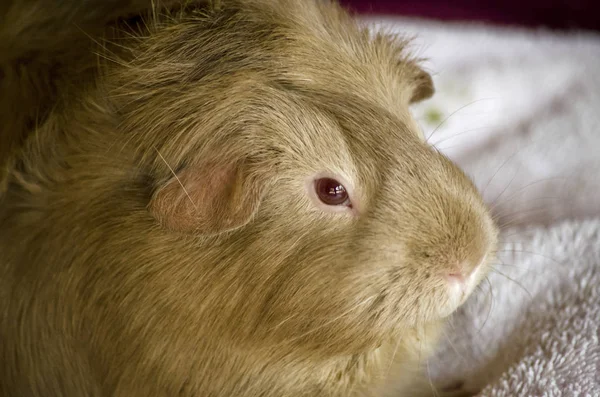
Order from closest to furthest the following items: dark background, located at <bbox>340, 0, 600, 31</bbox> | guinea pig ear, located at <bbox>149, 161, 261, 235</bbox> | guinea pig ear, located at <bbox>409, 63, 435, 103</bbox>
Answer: guinea pig ear, located at <bbox>149, 161, 261, 235</bbox> < guinea pig ear, located at <bbox>409, 63, 435, 103</bbox> < dark background, located at <bbox>340, 0, 600, 31</bbox>

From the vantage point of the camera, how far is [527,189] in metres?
2.11

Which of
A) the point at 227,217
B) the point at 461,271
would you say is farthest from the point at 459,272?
the point at 227,217

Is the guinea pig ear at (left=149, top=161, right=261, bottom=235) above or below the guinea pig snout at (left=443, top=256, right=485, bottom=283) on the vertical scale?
above

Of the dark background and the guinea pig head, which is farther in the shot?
the dark background

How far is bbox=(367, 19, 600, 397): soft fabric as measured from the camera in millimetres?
1479

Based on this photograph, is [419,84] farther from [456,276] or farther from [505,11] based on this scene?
[505,11]

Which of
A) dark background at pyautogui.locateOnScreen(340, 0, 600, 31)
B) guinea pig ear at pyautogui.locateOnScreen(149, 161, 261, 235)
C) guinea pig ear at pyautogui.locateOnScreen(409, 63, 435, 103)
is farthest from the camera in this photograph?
dark background at pyautogui.locateOnScreen(340, 0, 600, 31)

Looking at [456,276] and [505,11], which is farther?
[505,11]

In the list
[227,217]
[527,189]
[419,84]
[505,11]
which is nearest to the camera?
[227,217]

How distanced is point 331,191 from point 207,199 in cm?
21

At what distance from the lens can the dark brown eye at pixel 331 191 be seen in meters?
1.16

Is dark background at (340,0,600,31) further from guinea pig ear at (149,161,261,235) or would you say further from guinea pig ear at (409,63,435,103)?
guinea pig ear at (149,161,261,235)

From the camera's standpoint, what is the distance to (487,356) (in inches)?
65.6

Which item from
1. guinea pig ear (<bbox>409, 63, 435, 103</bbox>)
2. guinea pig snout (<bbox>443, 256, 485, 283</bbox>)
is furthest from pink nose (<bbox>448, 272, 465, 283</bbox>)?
guinea pig ear (<bbox>409, 63, 435, 103</bbox>)
